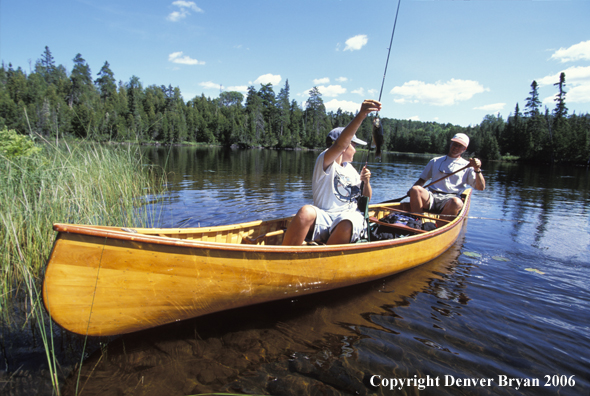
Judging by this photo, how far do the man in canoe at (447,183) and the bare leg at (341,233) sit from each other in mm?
3225

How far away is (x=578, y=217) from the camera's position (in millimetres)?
9891

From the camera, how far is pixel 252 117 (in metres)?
81.4

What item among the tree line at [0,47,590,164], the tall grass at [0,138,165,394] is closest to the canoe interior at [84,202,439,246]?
the tall grass at [0,138,165,394]

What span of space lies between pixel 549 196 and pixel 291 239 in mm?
16182

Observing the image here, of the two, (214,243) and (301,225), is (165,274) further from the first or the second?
(301,225)

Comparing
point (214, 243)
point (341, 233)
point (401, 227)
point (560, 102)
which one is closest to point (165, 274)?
point (214, 243)

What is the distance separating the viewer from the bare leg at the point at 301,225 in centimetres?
358

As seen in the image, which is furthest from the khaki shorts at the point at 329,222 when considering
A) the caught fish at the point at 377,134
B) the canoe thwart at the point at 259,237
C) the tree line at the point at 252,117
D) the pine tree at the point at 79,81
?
the pine tree at the point at 79,81

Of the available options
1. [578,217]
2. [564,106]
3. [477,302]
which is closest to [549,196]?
[578,217]

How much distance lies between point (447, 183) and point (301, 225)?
460 centimetres

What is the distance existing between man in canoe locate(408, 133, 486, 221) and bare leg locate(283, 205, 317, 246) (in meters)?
3.60

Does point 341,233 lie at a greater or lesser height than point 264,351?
greater

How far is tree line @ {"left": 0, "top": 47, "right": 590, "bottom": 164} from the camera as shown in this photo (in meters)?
50.3

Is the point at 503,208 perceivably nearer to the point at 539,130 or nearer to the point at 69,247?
the point at 69,247
